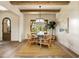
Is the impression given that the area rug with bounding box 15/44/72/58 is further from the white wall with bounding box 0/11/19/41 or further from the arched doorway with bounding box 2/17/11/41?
the arched doorway with bounding box 2/17/11/41

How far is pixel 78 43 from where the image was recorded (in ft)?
23.4

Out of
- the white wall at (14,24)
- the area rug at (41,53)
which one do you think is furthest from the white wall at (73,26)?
the white wall at (14,24)

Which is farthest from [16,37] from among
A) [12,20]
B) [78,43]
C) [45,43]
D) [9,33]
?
[78,43]

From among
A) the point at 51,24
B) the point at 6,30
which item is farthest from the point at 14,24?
the point at 51,24

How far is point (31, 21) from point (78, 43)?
30.1 ft

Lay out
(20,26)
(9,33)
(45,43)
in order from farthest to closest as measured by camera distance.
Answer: (9,33) → (20,26) → (45,43)

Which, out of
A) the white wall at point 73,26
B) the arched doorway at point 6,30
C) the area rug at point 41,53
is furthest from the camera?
the arched doorway at point 6,30

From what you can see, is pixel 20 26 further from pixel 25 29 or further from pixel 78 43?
pixel 78 43

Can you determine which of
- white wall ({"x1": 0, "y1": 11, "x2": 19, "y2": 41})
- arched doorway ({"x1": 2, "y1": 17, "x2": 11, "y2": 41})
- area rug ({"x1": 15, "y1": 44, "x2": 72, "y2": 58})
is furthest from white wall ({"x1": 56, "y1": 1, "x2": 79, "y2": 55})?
arched doorway ({"x1": 2, "y1": 17, "x2": 11, "y2": 41})

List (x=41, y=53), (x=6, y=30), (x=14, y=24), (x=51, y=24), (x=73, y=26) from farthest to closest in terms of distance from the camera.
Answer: (x=51, y=24)
(x=6, y=30)
(x=14, y=24)
(x=73, y=26)
(x=41, y=53)

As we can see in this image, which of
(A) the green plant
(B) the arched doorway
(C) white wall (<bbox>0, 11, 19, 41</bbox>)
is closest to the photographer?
(C) white wall (<bbox>0, 11, 19, 41</bbox>)

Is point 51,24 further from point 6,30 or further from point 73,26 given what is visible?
point 73,26

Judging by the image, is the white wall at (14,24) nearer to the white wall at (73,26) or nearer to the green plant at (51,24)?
the green plant at (51,24)

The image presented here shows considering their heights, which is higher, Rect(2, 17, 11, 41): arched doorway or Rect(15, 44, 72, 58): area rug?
Rect(2, 17, 11, 41): arched doorway
